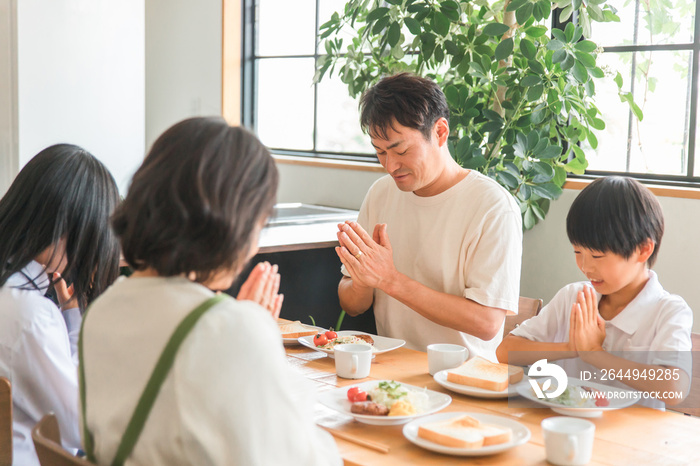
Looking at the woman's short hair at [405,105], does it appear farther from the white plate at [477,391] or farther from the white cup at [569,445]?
the white cup at [569,445]

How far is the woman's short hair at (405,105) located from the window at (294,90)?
2413mm

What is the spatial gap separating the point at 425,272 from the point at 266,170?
1192mm

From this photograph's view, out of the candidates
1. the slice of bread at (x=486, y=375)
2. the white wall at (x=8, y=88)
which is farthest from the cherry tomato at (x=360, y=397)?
the white wall at (x=8, y=88)

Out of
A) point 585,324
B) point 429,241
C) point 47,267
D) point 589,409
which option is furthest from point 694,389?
point 47,267

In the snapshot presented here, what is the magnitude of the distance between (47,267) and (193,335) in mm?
748

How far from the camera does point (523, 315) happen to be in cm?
231

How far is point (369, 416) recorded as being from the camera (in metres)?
1.26

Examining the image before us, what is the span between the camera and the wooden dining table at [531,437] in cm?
115

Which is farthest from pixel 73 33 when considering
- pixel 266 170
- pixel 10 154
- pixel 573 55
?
pixel 266 170

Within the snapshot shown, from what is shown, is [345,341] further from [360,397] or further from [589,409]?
[589,409]

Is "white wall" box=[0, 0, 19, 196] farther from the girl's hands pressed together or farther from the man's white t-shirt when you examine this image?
the girl's hands pressed together

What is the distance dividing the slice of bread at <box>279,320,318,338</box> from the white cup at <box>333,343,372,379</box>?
1.08 feet

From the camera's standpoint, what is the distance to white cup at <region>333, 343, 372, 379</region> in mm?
1539

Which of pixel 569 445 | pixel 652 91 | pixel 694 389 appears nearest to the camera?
pixel 569 445
